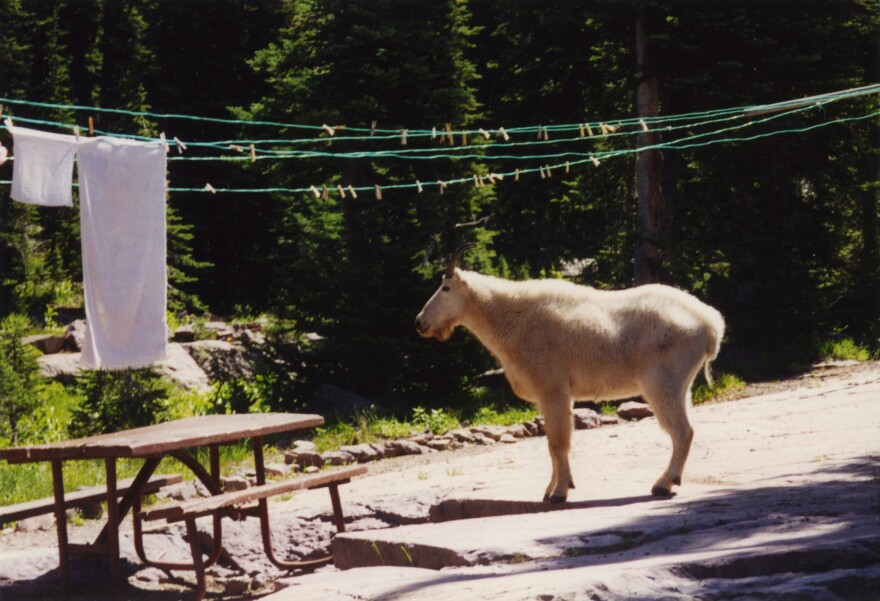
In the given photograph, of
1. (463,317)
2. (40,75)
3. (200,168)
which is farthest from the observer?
(200,168)

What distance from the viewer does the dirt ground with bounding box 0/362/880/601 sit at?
497 cm

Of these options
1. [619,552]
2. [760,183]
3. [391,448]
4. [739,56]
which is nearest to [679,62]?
[739,56]

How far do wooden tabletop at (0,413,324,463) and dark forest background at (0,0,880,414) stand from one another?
7763mm

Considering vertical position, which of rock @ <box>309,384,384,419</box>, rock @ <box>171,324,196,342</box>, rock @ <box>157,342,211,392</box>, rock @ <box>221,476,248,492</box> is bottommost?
rock @ <box>221,476,248,492</box>

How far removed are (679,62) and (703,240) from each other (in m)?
3.48

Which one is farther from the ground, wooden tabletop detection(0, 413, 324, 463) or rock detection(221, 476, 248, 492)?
wooden tabletop detection(0, 413, 324, 463)

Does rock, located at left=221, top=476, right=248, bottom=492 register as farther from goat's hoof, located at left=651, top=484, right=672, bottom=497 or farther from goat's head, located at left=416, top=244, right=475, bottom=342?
goat's hoof, located at left=651, top=484, right=672, bottom=497

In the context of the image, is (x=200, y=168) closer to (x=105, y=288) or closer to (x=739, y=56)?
(x=739, y=56)

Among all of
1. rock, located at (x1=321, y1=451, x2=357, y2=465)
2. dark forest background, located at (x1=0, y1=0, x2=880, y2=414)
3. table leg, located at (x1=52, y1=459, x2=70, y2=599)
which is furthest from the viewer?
dark forest background, located at (x1=0, y1=0, x2=880, y2=414)

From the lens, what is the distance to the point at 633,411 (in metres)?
15.1

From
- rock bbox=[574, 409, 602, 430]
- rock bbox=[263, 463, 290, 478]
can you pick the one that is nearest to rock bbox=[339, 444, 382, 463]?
rock bbox=[263, 463, 290, 478]

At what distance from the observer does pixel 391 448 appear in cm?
1348

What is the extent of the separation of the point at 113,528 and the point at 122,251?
2204 mm

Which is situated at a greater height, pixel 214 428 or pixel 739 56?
pixel 739 56
